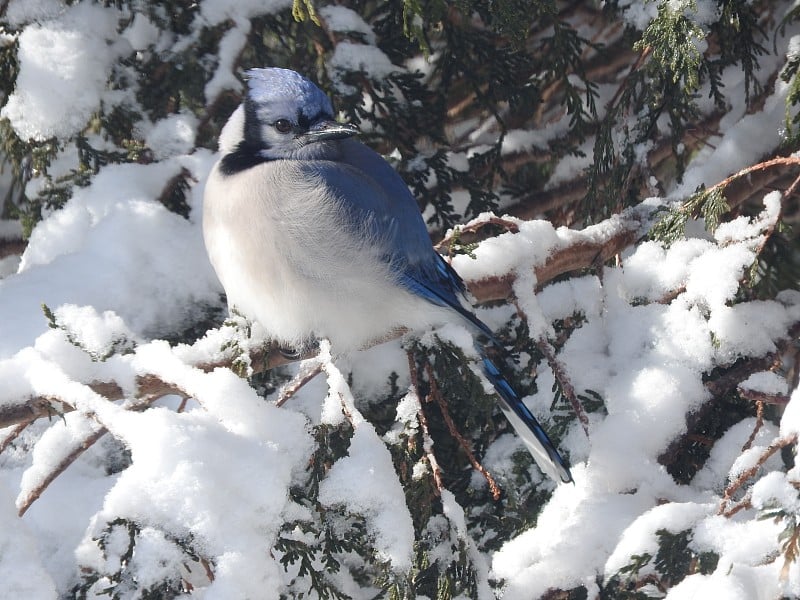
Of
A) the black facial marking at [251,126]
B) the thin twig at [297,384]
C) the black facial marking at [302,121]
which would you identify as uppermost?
the black facial marking at [302,121]

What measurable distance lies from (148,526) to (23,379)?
0.57 m

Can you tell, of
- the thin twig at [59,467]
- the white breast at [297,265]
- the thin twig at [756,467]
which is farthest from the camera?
the white breast at [297,265]

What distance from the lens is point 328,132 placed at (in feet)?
7.48

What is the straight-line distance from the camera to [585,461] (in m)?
2.01

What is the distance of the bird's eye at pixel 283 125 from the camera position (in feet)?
7.84

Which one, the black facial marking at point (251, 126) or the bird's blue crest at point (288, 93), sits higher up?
the bird's blue crest at point (288, 93)

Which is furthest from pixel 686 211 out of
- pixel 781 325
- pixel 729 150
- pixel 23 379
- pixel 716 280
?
pixel 23 379

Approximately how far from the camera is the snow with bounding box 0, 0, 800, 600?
55.8 inches

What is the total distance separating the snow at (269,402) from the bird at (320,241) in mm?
84

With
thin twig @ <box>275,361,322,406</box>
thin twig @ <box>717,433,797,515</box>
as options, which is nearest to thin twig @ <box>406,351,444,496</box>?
thin twig @ <box>275,361,322,406</box>

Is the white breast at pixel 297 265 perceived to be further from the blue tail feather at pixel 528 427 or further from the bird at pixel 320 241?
the blue tail feather at pixel 528 427

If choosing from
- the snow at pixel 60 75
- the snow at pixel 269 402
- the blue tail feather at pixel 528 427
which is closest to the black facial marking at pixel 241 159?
the snow at pixel 269 402

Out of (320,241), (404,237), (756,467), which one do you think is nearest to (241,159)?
(320,241)

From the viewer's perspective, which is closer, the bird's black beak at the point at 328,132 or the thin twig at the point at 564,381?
the thin twig at the point at 564,381
